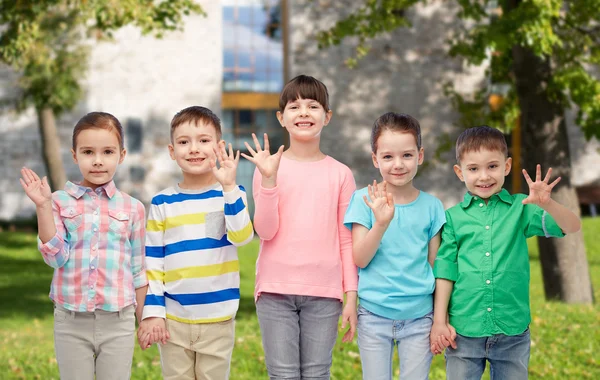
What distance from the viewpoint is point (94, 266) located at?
2986 millimetres

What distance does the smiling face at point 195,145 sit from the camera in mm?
3102

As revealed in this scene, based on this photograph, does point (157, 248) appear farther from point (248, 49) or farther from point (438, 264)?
point (248, 49)

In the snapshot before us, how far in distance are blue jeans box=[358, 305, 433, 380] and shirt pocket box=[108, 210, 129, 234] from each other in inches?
41.3

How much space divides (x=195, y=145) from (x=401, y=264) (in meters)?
0.96

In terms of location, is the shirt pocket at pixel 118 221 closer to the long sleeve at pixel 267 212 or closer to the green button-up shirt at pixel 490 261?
the long sleeve at pixel 267 212

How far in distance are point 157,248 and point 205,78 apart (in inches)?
419

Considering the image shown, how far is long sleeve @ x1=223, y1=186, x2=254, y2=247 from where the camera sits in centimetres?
296

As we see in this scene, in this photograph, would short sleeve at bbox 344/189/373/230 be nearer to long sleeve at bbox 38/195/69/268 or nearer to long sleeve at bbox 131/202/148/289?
long sleeve at bbox 131/202/148/289

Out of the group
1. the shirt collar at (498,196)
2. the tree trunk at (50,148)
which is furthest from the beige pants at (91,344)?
the tree trunk at (50,148)

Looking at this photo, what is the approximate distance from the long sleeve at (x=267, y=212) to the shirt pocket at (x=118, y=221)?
53 cm

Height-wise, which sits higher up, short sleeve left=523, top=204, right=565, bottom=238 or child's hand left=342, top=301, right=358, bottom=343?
short sleeve left=523, top=204, right=565, bottom=238

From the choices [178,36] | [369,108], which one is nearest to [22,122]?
[178,36]

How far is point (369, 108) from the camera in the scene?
13.7 metres

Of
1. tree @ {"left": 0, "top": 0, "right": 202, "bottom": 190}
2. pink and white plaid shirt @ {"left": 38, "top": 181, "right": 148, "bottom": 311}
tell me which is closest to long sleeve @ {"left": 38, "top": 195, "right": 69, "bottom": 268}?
pink and white plaid shirt @ {"left": 38, "top": 181, "right": 148, "bottom": 311}
